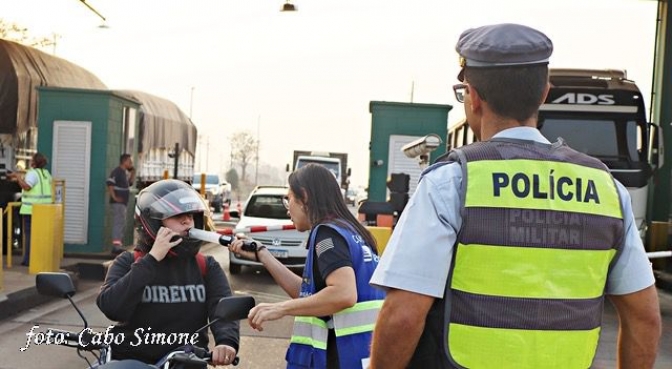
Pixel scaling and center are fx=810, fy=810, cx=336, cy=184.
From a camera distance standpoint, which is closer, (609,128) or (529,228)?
(529,228)

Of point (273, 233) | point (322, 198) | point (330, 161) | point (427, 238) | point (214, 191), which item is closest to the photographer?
point (427, 238)

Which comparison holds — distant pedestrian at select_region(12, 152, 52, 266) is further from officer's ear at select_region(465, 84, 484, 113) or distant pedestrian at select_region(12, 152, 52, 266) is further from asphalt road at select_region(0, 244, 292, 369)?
officer's ear at select_region(465, 84, 484, 113)

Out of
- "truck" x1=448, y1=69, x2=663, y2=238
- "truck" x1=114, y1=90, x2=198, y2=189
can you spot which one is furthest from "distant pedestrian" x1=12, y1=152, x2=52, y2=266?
"truck" x1=114, y1=90, x2=198, y2=189

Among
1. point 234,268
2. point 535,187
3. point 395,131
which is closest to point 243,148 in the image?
point 395,131

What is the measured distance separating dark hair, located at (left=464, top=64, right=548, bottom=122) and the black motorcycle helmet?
175 cm

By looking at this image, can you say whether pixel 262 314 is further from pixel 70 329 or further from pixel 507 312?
pixel 70 329

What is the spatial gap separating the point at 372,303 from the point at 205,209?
0.89 meters

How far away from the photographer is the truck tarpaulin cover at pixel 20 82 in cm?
1555

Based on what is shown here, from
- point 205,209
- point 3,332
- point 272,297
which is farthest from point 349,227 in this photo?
point 272,297

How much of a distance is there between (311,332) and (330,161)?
3218 centimetres

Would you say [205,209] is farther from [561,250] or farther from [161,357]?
[561,250]

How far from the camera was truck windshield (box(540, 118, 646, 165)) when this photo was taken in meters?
14.5

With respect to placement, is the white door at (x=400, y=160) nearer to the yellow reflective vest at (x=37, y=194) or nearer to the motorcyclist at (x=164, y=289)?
the yellow reflective vest at (x=37, y=194)

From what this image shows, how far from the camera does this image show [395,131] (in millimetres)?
17125
